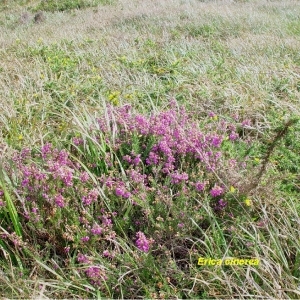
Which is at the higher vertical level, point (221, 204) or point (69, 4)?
point (69, 4)

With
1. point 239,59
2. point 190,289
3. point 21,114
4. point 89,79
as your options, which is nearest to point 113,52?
point 89,79

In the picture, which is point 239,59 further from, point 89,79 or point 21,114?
point 21,114

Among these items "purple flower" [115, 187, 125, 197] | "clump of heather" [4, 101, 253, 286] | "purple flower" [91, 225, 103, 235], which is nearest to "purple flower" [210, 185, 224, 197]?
"clump of heather" [4, 101, 253, 286]

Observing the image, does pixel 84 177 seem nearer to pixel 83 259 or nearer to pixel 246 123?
pixel 83 259

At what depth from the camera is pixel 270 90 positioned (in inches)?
162

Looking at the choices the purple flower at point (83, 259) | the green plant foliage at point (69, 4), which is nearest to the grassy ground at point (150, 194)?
the purple flower at point (83, 259)

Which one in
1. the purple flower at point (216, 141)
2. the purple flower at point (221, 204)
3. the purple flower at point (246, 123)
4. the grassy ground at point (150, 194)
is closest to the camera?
the grassy ground at point (150, 194)

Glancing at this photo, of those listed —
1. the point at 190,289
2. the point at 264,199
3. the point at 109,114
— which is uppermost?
the point at 109,114

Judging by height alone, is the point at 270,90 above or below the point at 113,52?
below

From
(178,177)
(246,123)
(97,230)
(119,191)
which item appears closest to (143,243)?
(97,230)

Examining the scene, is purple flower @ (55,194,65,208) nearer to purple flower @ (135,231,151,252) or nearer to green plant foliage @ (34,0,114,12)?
purple flower @ (135,231,151,252)

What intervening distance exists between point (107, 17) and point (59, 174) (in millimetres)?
→ 9983

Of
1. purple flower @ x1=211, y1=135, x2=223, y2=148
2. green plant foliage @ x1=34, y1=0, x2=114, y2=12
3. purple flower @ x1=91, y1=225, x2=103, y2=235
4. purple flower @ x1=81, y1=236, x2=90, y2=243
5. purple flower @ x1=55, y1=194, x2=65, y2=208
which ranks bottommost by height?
purple flower @ x1=81, y1=236, x2=90, y2=243

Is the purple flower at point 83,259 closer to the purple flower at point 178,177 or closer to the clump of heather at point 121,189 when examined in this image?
the clump of heather at point 121,189
